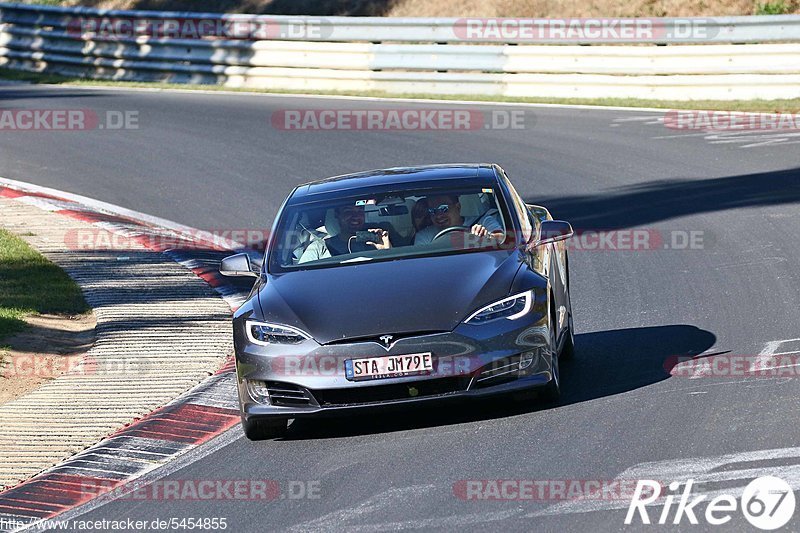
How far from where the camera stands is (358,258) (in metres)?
8.94

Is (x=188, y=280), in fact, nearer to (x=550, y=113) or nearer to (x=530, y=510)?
(x=530, y=510)

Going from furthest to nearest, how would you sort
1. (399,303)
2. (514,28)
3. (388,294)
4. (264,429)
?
(514,28) → (264,429) → (388,294) → (399,303)

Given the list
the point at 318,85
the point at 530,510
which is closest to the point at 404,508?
the point at 530,510

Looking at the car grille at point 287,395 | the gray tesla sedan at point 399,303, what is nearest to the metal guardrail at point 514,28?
the gray tesla sedan at point 399,303

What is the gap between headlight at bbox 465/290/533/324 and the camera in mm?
7965

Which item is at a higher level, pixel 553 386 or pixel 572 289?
pixel 553 386

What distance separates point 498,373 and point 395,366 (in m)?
0.61

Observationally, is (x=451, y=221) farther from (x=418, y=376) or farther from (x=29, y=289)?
(x=29, y=289)

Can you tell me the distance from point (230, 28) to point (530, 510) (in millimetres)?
22561

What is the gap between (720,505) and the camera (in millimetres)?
6215

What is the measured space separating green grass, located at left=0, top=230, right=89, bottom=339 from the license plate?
14.5ft
